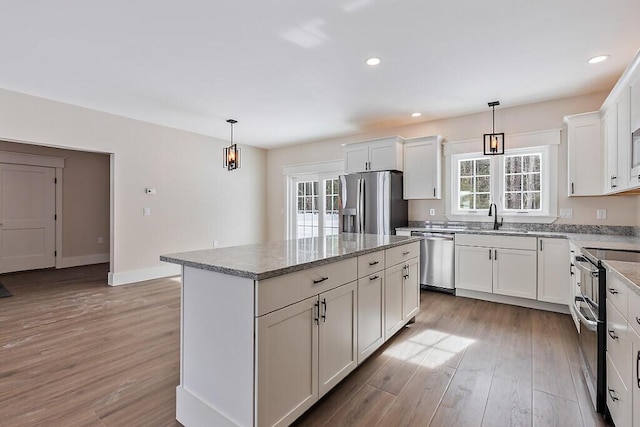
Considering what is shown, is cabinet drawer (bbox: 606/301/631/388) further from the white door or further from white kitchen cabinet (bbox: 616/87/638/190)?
the white door

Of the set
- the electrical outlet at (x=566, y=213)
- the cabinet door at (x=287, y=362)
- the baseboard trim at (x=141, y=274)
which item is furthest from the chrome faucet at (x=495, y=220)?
the baseboard trim at (x=141, y=274)

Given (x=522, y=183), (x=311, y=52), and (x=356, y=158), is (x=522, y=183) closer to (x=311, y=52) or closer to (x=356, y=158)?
(x=356, y=158)

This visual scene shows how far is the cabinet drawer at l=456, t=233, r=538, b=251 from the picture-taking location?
351cm

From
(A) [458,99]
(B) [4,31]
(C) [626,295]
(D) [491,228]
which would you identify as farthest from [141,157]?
(C) [626,295]

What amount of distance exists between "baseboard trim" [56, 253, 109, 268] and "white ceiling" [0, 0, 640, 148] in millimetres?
3730

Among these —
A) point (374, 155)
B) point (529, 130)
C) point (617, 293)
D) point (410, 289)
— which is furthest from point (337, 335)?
point (529, 130)

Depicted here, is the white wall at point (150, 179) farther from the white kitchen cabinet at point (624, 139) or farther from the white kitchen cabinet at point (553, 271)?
the white kitchen cabinet at point (624, 139)

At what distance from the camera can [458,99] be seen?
150 inches

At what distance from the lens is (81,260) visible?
645 centimetres

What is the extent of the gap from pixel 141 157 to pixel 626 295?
5.52 meters

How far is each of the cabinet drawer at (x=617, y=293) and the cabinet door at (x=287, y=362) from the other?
141 cm

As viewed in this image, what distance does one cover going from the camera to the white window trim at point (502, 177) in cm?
383

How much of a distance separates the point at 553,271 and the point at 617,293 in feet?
7.25

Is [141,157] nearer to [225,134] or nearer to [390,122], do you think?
[225,134]
